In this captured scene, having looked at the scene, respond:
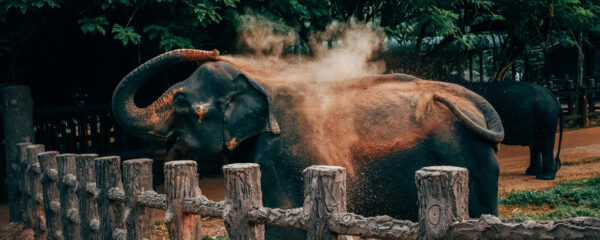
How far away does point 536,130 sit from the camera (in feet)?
34.2

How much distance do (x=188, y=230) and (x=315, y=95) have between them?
5.80ft

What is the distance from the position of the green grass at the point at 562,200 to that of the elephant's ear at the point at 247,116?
11.3 ft

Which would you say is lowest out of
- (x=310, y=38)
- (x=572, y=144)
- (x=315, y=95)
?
(x=572, y=144)

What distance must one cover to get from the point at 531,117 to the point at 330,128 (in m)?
6.18

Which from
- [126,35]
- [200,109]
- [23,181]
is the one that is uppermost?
[126,35]

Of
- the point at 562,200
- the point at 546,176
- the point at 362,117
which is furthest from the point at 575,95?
the point at 362,117

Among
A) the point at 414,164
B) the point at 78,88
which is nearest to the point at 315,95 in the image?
the point at 414,164

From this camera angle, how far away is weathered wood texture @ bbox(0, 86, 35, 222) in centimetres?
831

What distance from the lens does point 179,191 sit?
13.8 feet

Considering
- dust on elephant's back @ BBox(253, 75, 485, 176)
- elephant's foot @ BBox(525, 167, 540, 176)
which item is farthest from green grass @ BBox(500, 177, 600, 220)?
dust on elephant's back @ BBox(253, 75, 485, 176)

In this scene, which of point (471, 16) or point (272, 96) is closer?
point (272, 96)

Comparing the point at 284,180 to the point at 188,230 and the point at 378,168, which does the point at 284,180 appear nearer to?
the point at 378,168

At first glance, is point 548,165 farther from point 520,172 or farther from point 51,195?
point 51,195

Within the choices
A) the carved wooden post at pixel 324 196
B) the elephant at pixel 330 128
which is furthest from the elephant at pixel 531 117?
the carved wooden post at pixel 324 196
